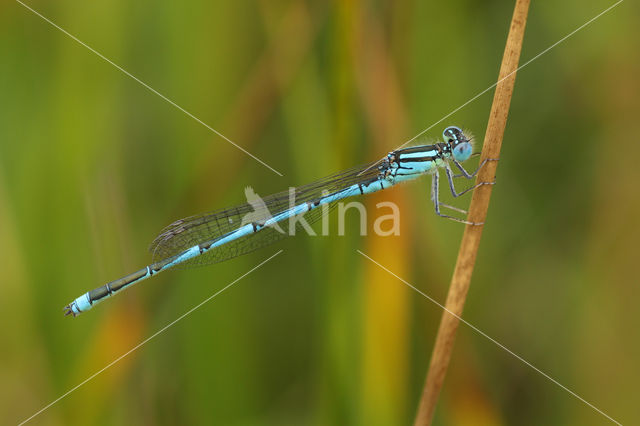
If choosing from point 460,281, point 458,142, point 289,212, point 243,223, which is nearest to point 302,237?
point 289,212

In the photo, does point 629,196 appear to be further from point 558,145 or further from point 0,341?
point 0,341

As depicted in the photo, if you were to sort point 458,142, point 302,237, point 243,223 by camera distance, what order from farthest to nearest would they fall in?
1. point 243,223
2. point 302,237
3. point 458,142

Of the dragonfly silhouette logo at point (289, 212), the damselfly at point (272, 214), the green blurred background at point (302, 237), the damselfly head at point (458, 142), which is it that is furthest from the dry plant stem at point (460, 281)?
the dragonfly silhouette logo at point (289, 212)

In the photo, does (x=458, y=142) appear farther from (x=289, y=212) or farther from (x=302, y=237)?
(x=289, y=212)

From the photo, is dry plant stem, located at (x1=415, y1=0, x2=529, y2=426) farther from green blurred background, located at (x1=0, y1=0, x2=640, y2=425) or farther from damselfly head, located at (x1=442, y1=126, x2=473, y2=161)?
damselfly head, located at (x1=442, y1=126, x2=473, y2=161)

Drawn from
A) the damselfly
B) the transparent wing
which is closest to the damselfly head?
the damselfly

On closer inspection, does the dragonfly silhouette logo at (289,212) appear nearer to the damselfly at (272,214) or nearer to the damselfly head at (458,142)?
the damselfly at (272,214)
